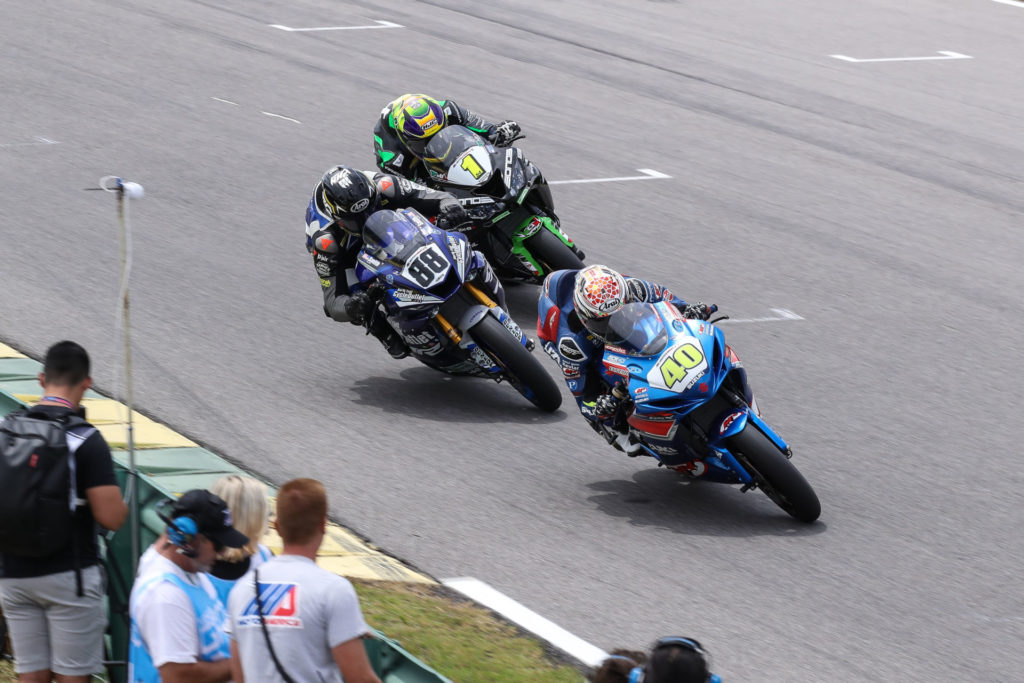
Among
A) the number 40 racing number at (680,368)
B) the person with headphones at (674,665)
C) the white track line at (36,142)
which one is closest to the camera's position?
the person with headphones at (674,665)

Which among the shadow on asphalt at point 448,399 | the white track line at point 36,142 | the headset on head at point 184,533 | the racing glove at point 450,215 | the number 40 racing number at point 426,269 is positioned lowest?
the shadow on asphalt at point 448,399

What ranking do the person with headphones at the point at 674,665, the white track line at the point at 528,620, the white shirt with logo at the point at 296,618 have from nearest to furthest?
the person with headphones at the point at 674,665 → the white shirt with logo at the point at 296,618 → the white track line at the point at 528,620

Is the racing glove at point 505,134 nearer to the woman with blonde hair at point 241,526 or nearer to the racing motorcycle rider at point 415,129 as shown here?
the racing motorcycle rider at point 415,129

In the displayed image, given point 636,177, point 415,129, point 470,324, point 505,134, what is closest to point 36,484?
point 470,324

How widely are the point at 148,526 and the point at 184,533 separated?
1174 mm

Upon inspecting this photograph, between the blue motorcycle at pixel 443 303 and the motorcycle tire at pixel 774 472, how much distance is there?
1985mm

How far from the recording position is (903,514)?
848 cm

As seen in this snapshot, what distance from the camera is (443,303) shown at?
9.84 metres

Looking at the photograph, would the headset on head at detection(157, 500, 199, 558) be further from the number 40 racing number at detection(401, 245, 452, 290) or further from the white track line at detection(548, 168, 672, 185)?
the white track line at detection(548, 168, 672, 185)

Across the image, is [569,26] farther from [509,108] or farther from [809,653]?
[809,653]

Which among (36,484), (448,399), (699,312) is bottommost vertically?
(448,399)

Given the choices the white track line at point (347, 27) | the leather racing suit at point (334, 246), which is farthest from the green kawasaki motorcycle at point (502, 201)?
the white track line at point (347, 27)

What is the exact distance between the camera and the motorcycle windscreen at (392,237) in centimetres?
985

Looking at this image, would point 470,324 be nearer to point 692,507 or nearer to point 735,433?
point 692,507
